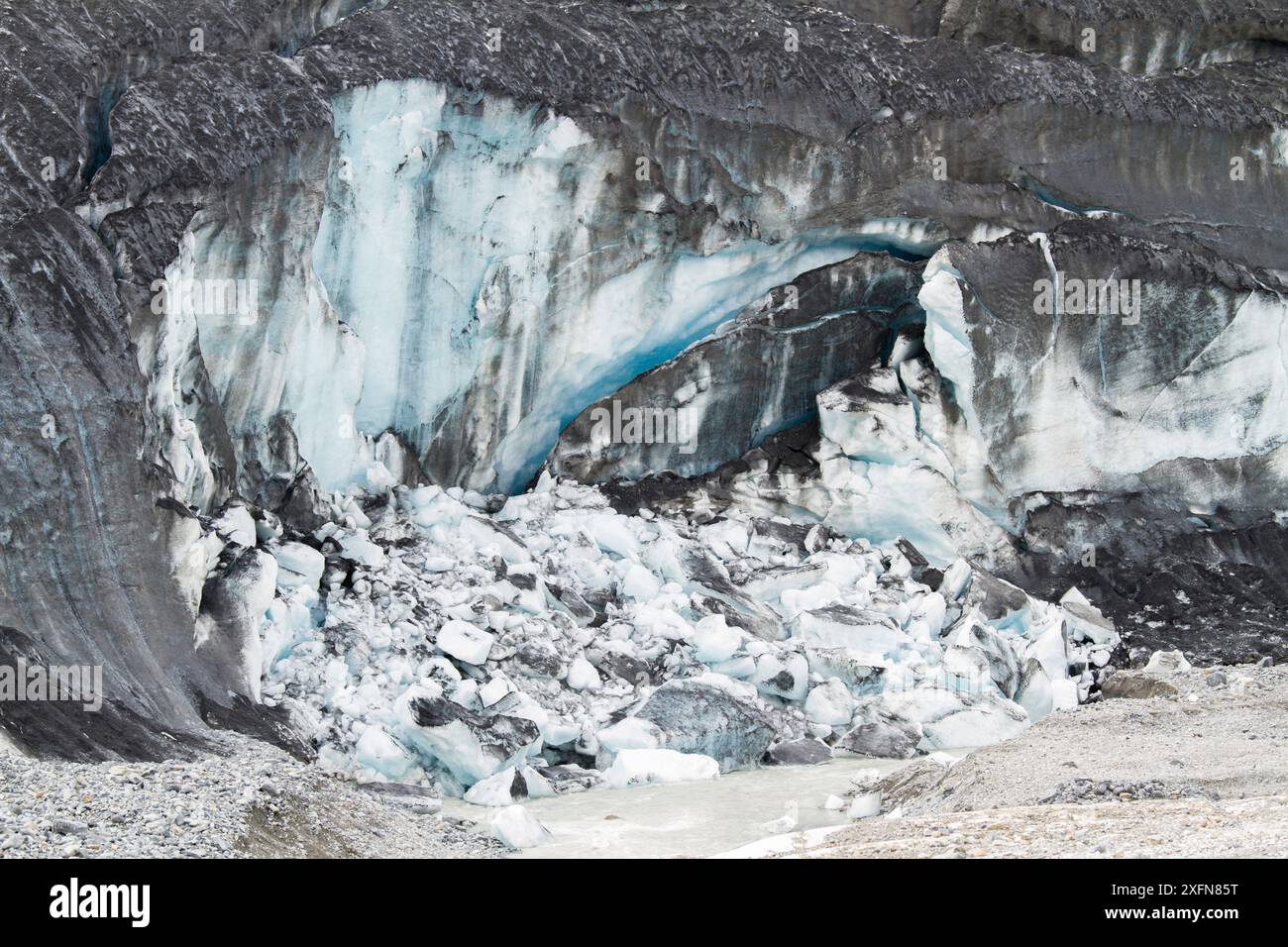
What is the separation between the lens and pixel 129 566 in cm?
1190

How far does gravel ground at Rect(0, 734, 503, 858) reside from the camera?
7.30m

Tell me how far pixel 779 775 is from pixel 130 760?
5267 mm

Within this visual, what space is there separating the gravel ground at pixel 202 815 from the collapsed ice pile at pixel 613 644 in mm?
2122

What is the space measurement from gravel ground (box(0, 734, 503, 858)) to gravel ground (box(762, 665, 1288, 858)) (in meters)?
2.55

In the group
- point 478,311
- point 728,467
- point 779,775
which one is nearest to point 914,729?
point 779,775

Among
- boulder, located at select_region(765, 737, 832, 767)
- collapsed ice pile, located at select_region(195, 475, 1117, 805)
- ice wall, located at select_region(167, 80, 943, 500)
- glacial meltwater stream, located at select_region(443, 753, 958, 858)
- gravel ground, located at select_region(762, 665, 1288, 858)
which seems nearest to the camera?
gravel ground, located at select_region(762, 665, 1288, 858)

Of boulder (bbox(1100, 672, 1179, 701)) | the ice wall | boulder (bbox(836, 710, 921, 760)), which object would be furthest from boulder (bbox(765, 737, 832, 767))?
the ice wall

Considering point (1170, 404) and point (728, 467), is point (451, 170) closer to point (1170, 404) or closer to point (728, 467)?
point (728, 467)

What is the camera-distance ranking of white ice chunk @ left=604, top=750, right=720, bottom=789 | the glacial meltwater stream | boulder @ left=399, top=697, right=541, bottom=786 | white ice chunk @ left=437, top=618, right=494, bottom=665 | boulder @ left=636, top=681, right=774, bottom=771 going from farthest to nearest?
white ice chunk @ left=437, top=618, right=494, bottom=665, boulder @ left=636, top=681, right=774, bottom=771, white ice chunk @ left=604, top=750, right=720, bottom=789, boulder @ left=399, top=697, right=541, bottom=786, the glacial meltwater stream

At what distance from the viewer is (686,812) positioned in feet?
36.6

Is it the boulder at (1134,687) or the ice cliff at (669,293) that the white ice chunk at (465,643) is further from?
the boulder at (1134,687)

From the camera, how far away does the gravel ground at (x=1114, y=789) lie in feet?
23.7

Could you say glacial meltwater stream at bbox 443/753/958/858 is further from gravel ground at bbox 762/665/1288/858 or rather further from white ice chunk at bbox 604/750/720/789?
gravel ground at bbox 762/665/1288/858

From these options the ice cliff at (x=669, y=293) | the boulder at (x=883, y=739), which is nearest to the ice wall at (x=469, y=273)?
the ice cliff at (x=669, y=293)
